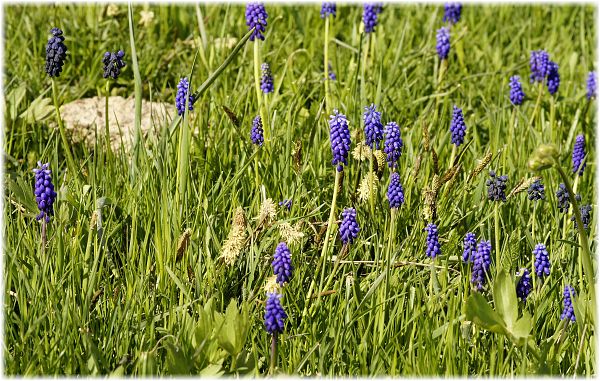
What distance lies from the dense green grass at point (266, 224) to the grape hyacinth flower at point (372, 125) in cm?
24

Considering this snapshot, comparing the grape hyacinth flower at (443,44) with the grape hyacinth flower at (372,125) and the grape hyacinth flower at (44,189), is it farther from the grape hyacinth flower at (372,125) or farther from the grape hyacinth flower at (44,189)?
the grape hyacinth flower at (44,189)

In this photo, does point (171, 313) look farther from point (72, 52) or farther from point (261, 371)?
point (72, 52)

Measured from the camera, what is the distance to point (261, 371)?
10.2ft

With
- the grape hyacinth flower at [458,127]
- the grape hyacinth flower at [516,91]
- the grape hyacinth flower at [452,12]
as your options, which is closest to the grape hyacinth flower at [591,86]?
the grape hyacinth flower at [516,91]

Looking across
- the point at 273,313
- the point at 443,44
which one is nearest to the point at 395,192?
the point at 273,313

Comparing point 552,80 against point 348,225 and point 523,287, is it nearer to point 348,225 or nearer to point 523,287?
point 523,287

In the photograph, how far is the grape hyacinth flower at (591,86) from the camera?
5.32 metres

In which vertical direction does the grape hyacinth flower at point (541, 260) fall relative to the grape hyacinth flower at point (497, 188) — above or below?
below

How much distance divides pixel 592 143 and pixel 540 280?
1.84 metres

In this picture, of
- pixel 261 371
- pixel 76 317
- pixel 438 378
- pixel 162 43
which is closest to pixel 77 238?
pixel 76 317

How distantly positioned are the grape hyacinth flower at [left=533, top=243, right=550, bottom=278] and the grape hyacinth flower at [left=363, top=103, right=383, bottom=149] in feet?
2.36

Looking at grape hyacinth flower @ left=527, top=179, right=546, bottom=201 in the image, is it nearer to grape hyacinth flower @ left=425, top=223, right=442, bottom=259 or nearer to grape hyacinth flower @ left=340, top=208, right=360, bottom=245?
grape hyacinth flower @ left=425, top=223, right=442, bottom=259

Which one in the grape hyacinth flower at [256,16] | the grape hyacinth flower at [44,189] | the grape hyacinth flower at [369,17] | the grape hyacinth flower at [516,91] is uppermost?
the grape hyacinth flower at [369,17]

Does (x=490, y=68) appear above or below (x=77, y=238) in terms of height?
above
